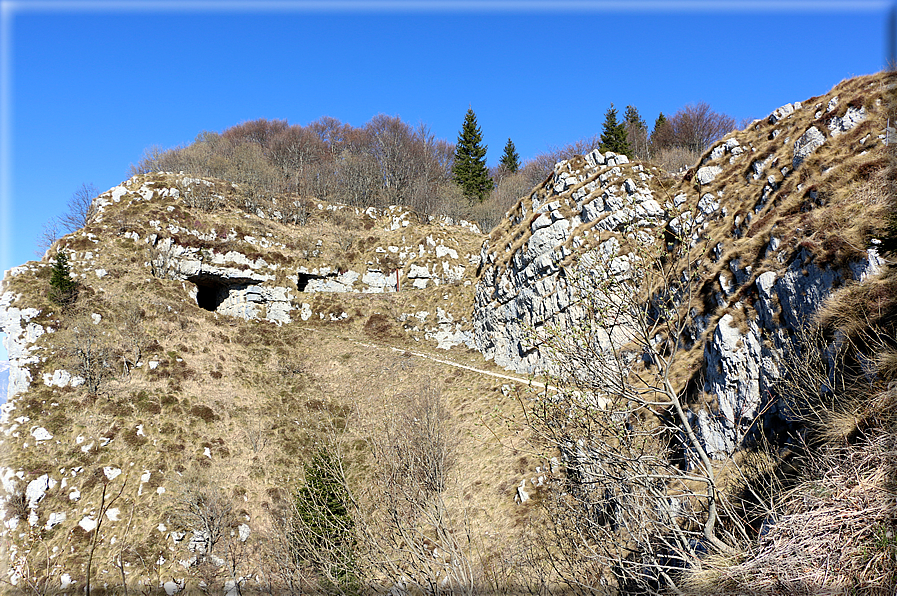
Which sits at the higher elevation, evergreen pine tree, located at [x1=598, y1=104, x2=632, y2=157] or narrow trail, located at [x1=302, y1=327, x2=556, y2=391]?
evergreen pine tree, located at [x1=598, y1=104, x2=632, y2=157]

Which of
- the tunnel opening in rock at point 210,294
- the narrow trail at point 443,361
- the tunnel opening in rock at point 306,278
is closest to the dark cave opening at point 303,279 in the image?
the tunnel opening in rock at point 306,278

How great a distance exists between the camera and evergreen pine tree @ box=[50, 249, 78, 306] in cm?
2875

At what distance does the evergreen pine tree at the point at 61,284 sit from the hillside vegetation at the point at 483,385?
0.69 ft

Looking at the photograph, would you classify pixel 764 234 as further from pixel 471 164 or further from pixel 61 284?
pixel 471 164

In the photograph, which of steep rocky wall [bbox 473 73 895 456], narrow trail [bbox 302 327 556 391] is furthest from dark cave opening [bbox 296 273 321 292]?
steep rocky wall [bbox 473 73 895 456]

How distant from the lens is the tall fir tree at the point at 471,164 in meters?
65.3

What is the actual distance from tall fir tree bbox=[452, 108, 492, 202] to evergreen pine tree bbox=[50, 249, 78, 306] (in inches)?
1872

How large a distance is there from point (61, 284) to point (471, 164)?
170 ft

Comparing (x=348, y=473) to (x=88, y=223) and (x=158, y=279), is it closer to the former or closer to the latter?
(x=158, y=279)

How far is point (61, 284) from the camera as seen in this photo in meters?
29.0

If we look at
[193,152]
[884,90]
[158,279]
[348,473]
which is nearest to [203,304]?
[158,279]

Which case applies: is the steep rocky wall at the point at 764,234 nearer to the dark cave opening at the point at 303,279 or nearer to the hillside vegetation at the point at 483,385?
the hillside vegetation at the point at 483,385

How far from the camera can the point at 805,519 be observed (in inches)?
231

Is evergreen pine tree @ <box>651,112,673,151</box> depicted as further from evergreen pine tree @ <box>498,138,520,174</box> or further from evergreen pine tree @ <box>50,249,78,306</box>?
evergreen pine tree @ <box>50,249,78,306</box>
